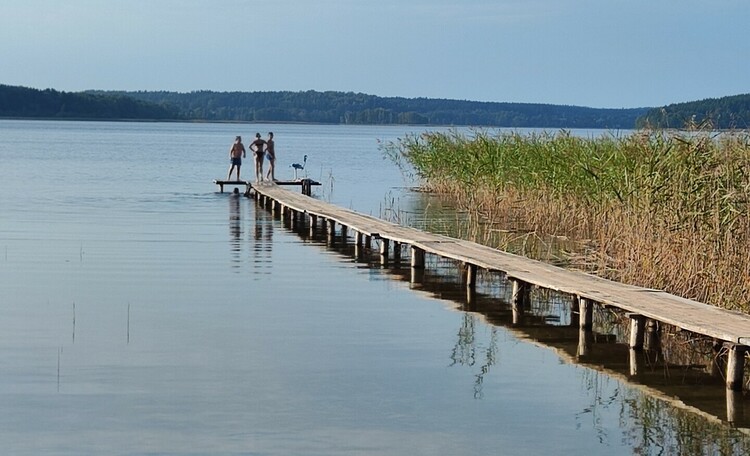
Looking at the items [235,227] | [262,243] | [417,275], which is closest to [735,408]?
[417,275]

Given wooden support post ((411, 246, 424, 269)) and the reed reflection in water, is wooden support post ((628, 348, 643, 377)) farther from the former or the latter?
wooden support post ((411, 246, 424, 269))

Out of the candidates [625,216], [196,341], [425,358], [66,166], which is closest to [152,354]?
[196,341]

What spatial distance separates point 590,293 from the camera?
11492 mm

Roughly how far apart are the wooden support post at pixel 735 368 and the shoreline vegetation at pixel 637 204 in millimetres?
1681

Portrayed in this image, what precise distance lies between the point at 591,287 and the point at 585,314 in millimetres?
256

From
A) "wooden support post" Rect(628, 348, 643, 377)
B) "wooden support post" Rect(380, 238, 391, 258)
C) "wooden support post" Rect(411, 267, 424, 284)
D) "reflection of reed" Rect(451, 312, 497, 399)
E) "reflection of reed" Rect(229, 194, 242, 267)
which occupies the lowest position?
"reflection of reed" Rect(229, 194, 242, 267)

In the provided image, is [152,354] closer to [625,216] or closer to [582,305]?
[582,305]

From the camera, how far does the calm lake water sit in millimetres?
8047

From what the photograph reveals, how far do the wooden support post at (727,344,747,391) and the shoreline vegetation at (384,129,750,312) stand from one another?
1.68m

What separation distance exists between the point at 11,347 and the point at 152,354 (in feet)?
3.70

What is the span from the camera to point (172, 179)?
131 feet

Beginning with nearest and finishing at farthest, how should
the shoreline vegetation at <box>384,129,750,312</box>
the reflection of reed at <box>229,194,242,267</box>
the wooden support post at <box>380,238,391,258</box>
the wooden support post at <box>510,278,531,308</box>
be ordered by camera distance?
1. the shoreline vegetation at <box>384,129,750,312</box>
2. the wooden support post at <box>510,278,531,308</box>
3. the wooden support post at <box>380,238,391,258</box>
4. the reflection of reed at <box>229,194,242,267</box>

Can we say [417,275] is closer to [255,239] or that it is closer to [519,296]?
[519,296]

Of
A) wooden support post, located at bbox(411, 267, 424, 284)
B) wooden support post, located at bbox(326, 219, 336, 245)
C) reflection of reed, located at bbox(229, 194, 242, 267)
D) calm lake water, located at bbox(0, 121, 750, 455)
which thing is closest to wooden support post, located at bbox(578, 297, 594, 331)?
calm lake water, located at bbox(0, 121, 750, 455)
